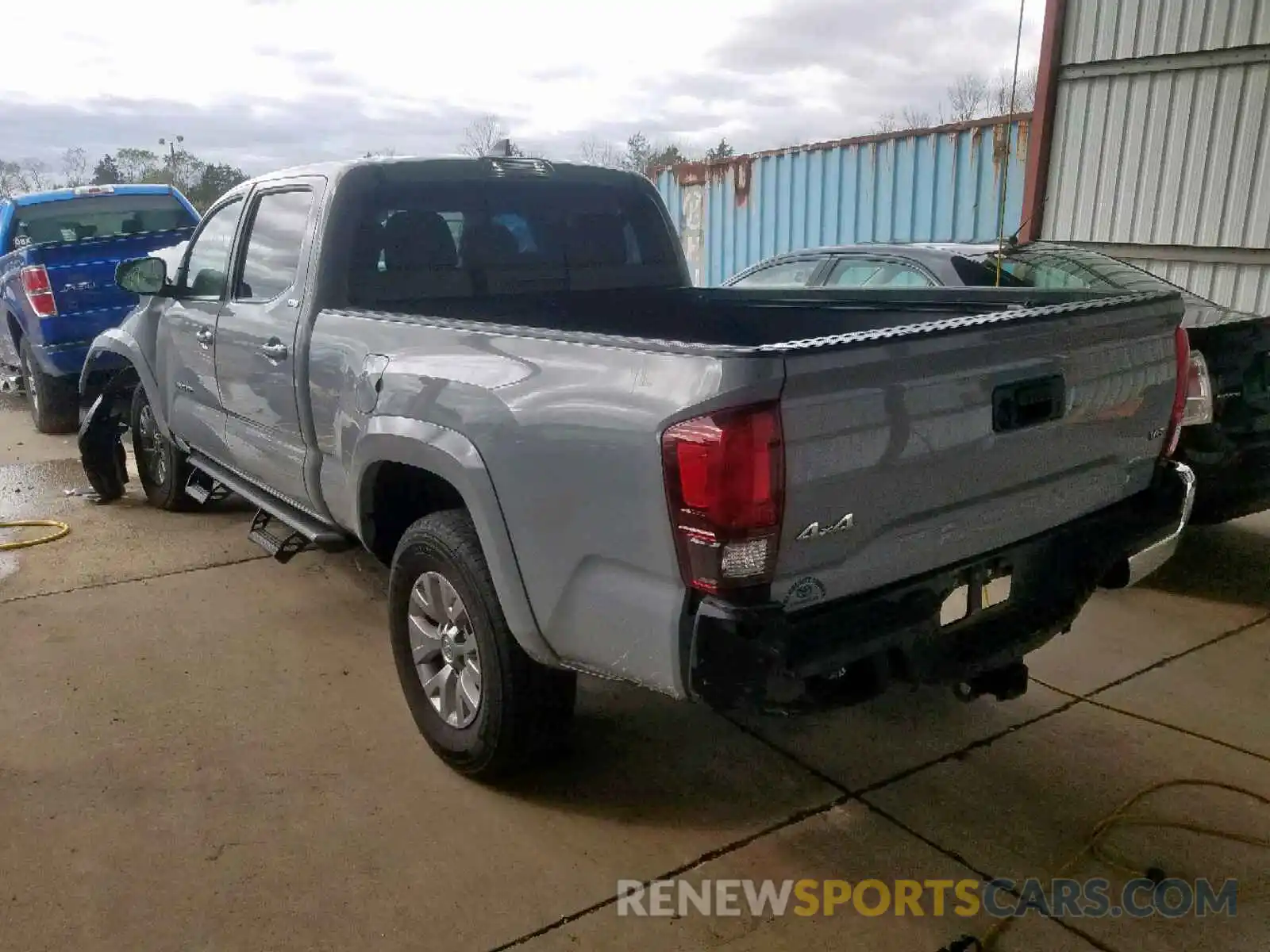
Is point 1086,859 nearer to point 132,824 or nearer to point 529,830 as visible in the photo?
point 529,830

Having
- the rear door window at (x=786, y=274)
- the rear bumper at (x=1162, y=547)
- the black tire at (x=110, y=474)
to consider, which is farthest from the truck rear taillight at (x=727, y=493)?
the black tire at (x=110, y=474)

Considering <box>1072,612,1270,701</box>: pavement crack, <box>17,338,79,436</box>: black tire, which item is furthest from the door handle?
<box>17,338,79,436</box>: black tire

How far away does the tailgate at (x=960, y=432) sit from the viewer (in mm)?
2172

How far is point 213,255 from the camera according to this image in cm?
475

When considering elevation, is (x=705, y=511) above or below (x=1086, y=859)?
above

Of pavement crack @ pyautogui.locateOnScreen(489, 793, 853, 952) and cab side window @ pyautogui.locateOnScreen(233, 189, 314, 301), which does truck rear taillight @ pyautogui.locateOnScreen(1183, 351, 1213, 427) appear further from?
cab side window @ pyautogui.locateOnScreen(233, 189, 314, 301)

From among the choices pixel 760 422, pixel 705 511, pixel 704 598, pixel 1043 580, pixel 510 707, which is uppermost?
pixel 760 422

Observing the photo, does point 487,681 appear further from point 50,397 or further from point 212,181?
point 212,181

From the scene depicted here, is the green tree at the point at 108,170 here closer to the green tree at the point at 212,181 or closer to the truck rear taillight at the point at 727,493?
the green tree at the point at 212,181

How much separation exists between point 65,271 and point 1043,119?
26.8 ft

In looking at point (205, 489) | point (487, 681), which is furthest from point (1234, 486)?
point (205, 489)

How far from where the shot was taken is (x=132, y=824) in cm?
295

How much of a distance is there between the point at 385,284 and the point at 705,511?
2075mm

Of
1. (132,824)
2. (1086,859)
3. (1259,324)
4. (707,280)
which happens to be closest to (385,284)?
(132,824)
